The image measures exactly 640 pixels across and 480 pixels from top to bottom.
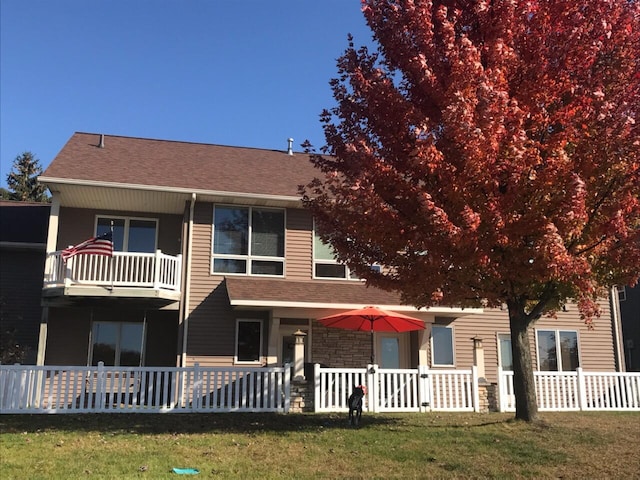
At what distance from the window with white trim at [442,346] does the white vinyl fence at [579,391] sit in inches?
151

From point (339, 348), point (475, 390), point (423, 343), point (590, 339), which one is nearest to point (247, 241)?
point (339, 348)

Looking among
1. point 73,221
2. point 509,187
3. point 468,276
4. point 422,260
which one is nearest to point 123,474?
point 422,260

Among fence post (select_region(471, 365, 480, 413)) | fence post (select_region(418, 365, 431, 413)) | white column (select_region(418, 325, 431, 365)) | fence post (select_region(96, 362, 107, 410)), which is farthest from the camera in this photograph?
white column (select_region(418, 325, 431, 365))

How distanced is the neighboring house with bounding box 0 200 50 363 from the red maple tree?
12.1 meters

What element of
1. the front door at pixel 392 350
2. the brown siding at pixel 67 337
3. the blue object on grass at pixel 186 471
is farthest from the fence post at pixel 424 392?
the brown siding at pixel 67 337

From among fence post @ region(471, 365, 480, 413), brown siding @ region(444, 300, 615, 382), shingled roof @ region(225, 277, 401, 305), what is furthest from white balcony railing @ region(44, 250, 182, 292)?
brown siding @ region(444, 300, 615, 382)

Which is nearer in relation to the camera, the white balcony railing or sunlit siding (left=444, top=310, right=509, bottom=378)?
the white balcony railing

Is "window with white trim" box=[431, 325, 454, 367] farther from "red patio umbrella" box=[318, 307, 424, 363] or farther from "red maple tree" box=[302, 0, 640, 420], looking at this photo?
"red maple tree" box=[302, 0, 640, 420]

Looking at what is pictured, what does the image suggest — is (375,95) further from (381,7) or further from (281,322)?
(281,322)

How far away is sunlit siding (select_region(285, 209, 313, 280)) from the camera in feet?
55.7

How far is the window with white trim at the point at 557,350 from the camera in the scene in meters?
18.8

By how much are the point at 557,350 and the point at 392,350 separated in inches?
227

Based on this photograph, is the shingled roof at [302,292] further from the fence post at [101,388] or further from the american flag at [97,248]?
the fence post at [101,388]

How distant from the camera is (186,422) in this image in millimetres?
11180
